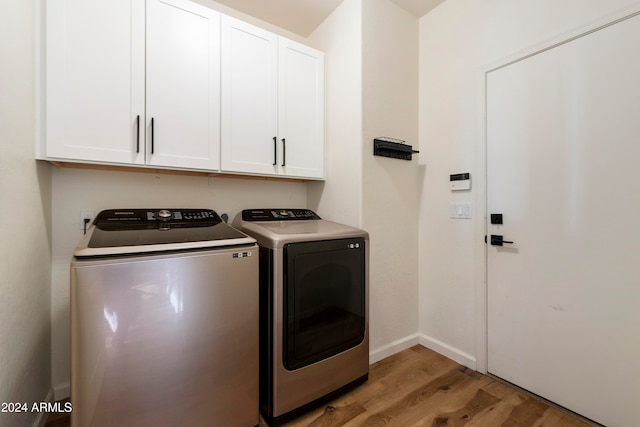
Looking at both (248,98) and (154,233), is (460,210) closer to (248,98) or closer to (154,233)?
(248,98)

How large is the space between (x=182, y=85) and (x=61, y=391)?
1904mm

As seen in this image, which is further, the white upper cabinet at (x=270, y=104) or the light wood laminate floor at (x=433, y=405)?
the white upper cabinet at (x=270, y=104)

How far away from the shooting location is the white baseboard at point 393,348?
2006 millimetres

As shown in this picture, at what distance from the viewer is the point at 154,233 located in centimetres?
132

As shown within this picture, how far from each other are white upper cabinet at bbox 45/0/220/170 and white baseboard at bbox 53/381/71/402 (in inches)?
51.2

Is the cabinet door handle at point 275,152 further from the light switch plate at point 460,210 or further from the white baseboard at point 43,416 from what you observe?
the white baseboard at point 43,416

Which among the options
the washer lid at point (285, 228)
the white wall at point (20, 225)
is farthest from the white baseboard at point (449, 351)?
the white wall at point (20, 225)

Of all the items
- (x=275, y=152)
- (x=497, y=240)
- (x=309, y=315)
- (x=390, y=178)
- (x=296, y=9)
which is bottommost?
(x=309, y=315)

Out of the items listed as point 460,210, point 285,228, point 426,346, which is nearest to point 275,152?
point 285,228

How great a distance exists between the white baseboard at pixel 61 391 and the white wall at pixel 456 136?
2445 millimetres

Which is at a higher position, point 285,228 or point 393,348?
point 285,228

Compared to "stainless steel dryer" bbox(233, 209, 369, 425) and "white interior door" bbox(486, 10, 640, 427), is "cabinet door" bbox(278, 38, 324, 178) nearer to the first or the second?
"stainless steel dryer" bbox(233, 209, 369, 425)

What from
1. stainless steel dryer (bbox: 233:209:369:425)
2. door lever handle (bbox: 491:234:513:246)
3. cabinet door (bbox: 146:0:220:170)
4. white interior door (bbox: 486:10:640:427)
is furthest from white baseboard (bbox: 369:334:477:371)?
cabinet door (bbox: 146:0:220:170)

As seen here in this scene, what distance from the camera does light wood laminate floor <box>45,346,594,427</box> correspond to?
1432 mm
